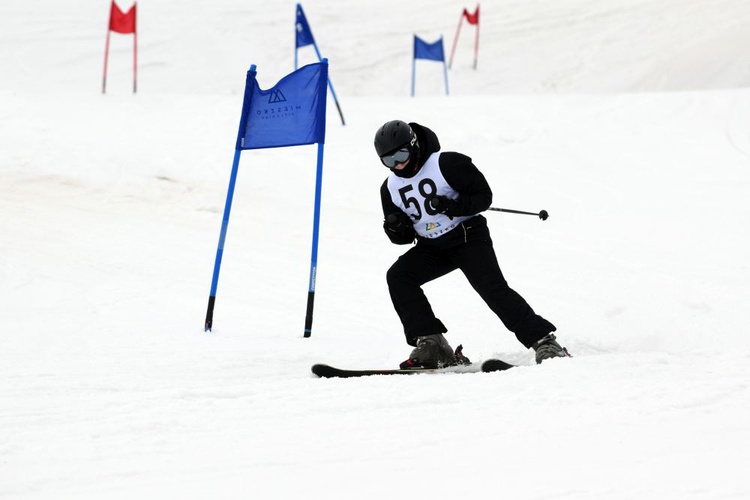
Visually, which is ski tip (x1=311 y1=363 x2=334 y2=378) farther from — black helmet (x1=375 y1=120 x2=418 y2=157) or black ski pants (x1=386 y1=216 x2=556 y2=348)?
black helmet (x1=375 y1=120 x2=418 y2=157)

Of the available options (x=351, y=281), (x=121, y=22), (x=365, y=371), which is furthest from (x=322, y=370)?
(x=121, y=22)

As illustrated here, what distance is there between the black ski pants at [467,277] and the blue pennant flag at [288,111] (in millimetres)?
1600

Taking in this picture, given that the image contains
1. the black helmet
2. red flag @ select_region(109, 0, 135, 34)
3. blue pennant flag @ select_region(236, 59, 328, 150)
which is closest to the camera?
the black helmet

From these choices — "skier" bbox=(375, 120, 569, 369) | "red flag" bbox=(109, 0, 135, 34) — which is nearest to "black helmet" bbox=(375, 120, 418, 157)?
"skier" bbox=(375, 120, 569, 369)

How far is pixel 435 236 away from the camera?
485cm

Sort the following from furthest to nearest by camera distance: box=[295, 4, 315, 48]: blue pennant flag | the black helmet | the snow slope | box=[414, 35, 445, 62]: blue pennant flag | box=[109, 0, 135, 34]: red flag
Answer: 1. box=[414, 35, 445, 62]: blue pennant flag
2. box=[109, 0, 135, 34]: red flag
3. box=[295, 4, 315, 48]: blue pennant flag
4. the black helmet
5. the snow slope

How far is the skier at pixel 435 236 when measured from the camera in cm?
463

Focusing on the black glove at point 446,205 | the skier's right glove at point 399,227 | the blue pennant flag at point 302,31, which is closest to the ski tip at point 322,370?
the skier's right glove at point 399,227

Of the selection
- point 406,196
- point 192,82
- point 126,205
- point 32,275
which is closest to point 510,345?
point 406,196

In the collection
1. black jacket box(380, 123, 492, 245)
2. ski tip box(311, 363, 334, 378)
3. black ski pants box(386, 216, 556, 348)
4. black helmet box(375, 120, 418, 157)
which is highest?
black helmet box(375, 120, 418, 157)

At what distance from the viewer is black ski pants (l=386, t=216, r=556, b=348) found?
184 inches

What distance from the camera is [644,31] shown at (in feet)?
72.7

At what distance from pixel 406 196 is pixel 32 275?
449 cm

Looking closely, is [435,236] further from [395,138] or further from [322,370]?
[322,370]
